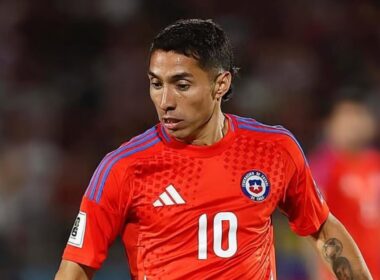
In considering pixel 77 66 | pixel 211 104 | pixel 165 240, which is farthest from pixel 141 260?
pixel 77 66

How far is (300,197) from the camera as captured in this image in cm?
360

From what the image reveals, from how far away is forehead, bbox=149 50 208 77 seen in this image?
10.8 ft

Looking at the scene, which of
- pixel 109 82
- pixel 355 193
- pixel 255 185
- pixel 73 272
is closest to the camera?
pixel 73 272

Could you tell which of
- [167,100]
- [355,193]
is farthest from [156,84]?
[355,193]

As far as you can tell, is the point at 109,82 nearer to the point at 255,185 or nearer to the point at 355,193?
the point at 355,193

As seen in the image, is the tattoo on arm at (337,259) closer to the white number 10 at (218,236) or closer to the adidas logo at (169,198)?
the white number 10 at (218,236)

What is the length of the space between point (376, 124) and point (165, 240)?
5190 mm

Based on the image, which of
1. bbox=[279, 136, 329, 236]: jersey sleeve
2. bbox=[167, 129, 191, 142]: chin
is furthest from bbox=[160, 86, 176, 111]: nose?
bbox=[279, 136, 329, 236]: jersey sleeve

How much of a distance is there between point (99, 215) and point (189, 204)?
1.15ft

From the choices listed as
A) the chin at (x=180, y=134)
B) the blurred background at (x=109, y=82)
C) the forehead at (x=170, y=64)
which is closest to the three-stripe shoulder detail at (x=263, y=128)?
the chin at (x=180, y=134)

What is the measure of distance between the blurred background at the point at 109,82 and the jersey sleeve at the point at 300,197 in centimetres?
336

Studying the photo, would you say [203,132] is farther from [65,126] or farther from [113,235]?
[65,126]

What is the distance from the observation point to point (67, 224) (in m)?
7.37

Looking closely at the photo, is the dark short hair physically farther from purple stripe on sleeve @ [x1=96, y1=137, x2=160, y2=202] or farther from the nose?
purple stripe on sleeve @ [x1=96, y1=137, x2=160, y2=202]
